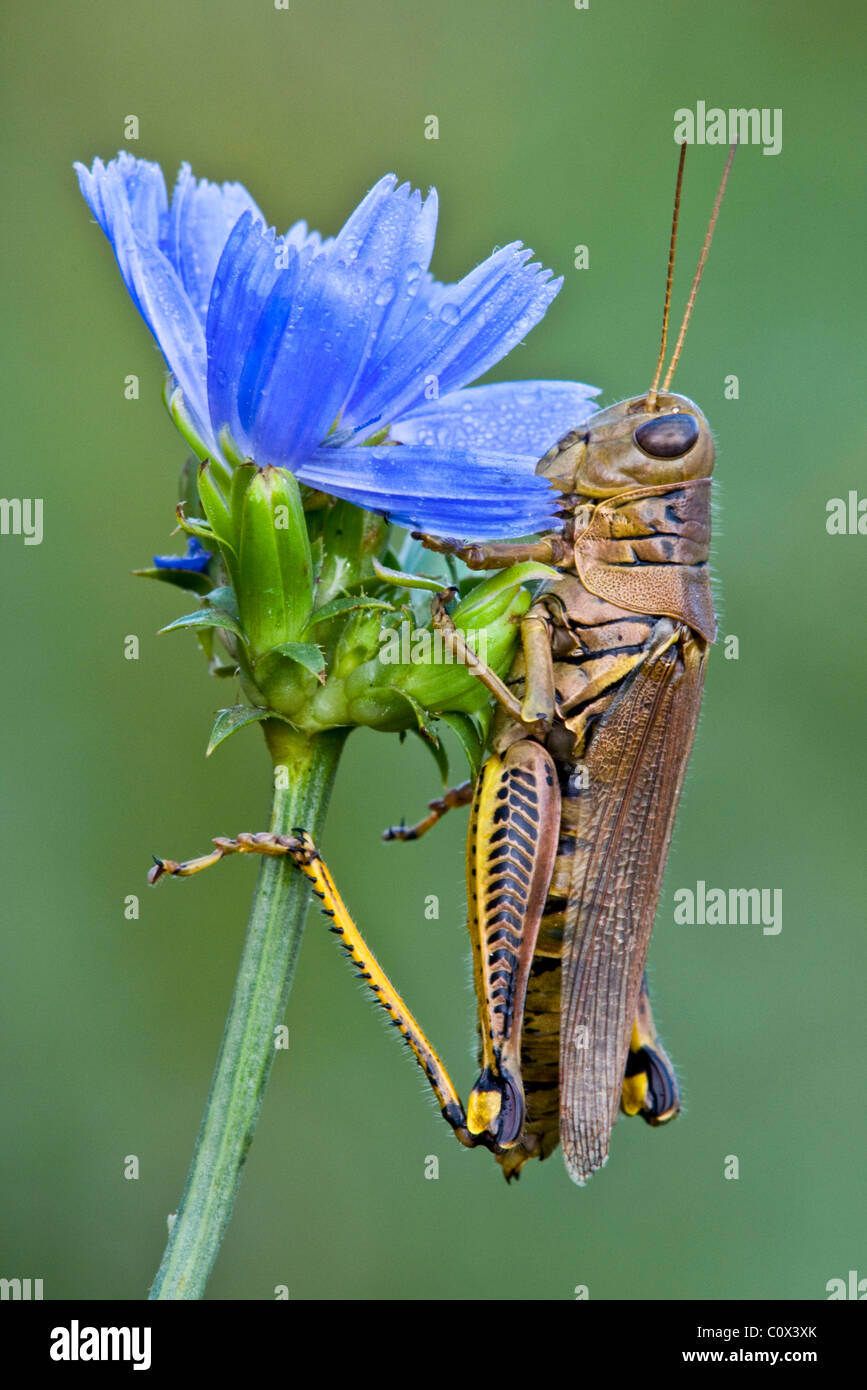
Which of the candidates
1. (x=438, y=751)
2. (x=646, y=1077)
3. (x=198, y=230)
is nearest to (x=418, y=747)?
(x=646, y=1077)

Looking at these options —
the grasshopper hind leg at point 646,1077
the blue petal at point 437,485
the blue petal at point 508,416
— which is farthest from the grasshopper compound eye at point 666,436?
the grasshopper hind leg at point 646,1077

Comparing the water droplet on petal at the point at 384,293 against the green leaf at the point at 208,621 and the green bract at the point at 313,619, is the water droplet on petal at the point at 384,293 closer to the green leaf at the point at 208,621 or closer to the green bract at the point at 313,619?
the green bract at the point at 313,619

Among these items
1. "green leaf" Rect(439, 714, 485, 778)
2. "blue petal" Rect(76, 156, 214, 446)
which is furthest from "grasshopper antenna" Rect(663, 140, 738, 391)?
"blue petal" Rect(76, 156, 214, 446)

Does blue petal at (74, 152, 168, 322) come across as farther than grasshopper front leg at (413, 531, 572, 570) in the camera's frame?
No

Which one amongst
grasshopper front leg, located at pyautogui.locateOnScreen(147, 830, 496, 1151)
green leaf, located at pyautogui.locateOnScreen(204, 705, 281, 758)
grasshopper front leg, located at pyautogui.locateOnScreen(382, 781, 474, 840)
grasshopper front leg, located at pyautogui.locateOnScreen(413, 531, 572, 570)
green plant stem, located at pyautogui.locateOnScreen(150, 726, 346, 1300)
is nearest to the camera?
green plant stem, located at pyautogui.locateOnScreen(150, 726, 346, 1300)

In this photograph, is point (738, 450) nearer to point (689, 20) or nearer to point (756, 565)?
point (756, 565)

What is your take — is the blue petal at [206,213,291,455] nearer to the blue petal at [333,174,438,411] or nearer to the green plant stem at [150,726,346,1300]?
the blue petal at [333,174,438,411]

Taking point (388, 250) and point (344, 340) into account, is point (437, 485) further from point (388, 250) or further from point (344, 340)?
point (388, 250)
